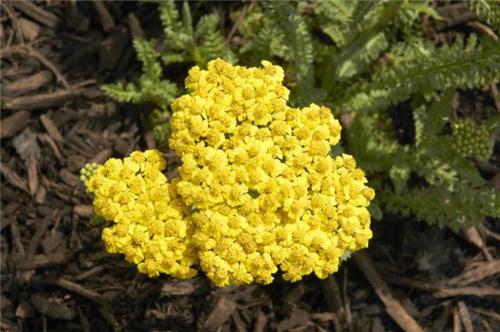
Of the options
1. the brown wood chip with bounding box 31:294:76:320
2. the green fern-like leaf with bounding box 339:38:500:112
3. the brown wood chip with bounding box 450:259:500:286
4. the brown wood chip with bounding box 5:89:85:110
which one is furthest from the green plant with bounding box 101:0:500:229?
the brown wood chip with bounding box 31:294:76:320

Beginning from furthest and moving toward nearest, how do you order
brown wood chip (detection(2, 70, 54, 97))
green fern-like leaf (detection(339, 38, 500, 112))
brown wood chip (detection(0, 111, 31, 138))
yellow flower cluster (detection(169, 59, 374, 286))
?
brown wood chip (detection(2, 70, 54, 97)) → brown wood chip (detection(0, 111, 31, 138)) → green fern-like leaf (detection(339, 38, 500, 112)) → yellow flower cluster (detection(169, 59, 374, 286))

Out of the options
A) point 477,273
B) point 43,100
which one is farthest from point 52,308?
point 477,273

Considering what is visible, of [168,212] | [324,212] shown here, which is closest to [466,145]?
[324,212]

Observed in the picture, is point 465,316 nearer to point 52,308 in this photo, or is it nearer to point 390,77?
point 390,77

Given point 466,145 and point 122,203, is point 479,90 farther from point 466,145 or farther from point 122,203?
point 122,203

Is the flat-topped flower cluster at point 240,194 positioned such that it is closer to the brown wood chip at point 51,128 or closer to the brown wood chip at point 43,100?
the brown wood chip at point 51,128

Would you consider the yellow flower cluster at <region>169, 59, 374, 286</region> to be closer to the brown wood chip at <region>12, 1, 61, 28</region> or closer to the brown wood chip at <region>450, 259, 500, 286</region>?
the brown wood chip at <region>450, 259, 500, 286</region>
